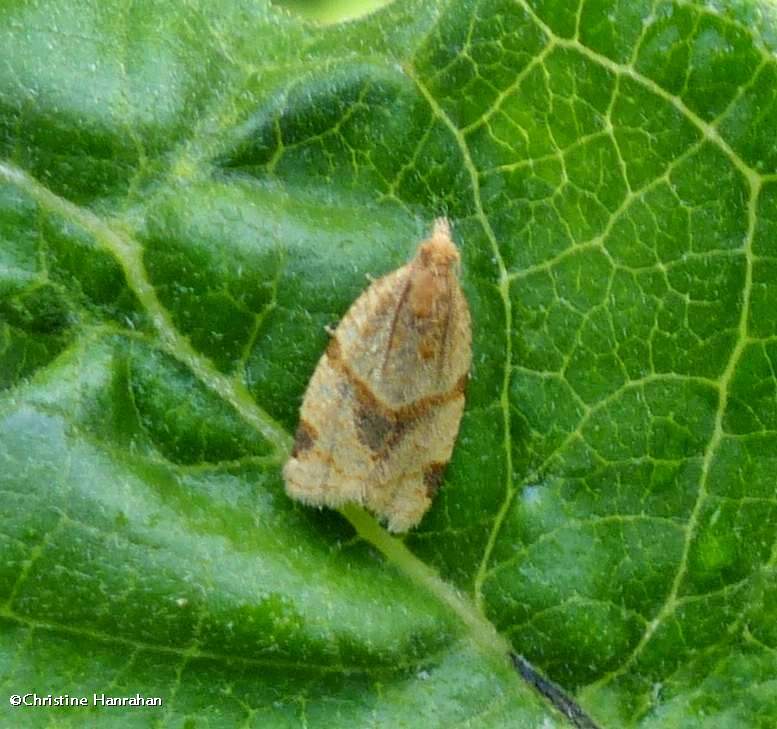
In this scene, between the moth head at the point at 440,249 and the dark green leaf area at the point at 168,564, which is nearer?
the dark green leaf area at the point at 168,564

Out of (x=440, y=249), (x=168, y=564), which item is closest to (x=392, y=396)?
(x=440, y=249)

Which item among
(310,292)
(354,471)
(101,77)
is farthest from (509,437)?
(101,77)

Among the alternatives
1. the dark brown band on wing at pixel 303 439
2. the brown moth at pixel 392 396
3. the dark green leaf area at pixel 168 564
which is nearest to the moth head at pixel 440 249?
the brown moth at pixel 392 396

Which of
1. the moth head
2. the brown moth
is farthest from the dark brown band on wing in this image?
the moth head

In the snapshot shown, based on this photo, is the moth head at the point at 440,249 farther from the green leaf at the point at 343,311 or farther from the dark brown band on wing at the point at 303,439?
the dark brown band on wing at the point at 303,439

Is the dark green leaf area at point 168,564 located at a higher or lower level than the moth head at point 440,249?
lower

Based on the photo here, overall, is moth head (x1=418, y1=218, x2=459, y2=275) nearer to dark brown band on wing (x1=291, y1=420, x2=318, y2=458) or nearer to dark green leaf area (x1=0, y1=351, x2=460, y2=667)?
dark brown band on wing (x1=291, y1=420, x2=318, y2=458)

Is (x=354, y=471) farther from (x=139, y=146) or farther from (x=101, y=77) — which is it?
(x=101, y=77)

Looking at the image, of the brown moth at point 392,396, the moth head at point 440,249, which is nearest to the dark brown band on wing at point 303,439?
the brown moth at point 392,396
